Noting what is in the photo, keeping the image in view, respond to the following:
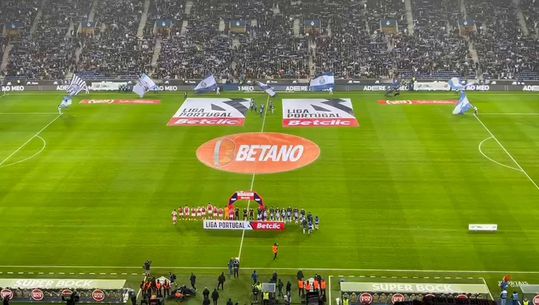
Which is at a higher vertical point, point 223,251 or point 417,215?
point 417,215

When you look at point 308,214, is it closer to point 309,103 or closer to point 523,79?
point 309,103

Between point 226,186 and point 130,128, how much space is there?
20630mm

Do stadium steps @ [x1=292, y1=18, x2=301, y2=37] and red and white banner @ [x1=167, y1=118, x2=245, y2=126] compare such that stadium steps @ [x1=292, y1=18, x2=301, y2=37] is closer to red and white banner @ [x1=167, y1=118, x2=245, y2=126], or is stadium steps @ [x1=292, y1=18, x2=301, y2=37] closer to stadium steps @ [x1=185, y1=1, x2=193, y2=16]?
stadium steps @ [x1=185, y1=1, x2=193, y2=16]

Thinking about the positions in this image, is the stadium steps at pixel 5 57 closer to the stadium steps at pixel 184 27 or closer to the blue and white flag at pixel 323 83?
A: the stadium steps at pixel 184 27

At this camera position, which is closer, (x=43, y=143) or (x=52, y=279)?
(x=52, y=279)

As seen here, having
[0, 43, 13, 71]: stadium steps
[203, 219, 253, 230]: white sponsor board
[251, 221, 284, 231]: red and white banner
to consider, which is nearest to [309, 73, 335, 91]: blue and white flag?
[251, 221, 284, 231]: red and white banner

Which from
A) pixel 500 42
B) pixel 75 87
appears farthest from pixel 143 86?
pixel 500 42

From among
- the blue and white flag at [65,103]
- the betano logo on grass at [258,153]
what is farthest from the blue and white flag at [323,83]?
the blue and white flag at [65,103]

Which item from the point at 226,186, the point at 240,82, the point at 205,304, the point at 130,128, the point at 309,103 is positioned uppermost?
the point at 240,82

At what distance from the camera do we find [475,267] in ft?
128

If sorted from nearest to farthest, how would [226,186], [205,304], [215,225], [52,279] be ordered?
[205,304] → [52,279] → [215,225] → [226,186]

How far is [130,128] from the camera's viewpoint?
221 feet

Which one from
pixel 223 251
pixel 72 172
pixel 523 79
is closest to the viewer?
pixel 223 251

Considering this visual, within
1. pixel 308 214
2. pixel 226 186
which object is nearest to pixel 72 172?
pixel 226 186
